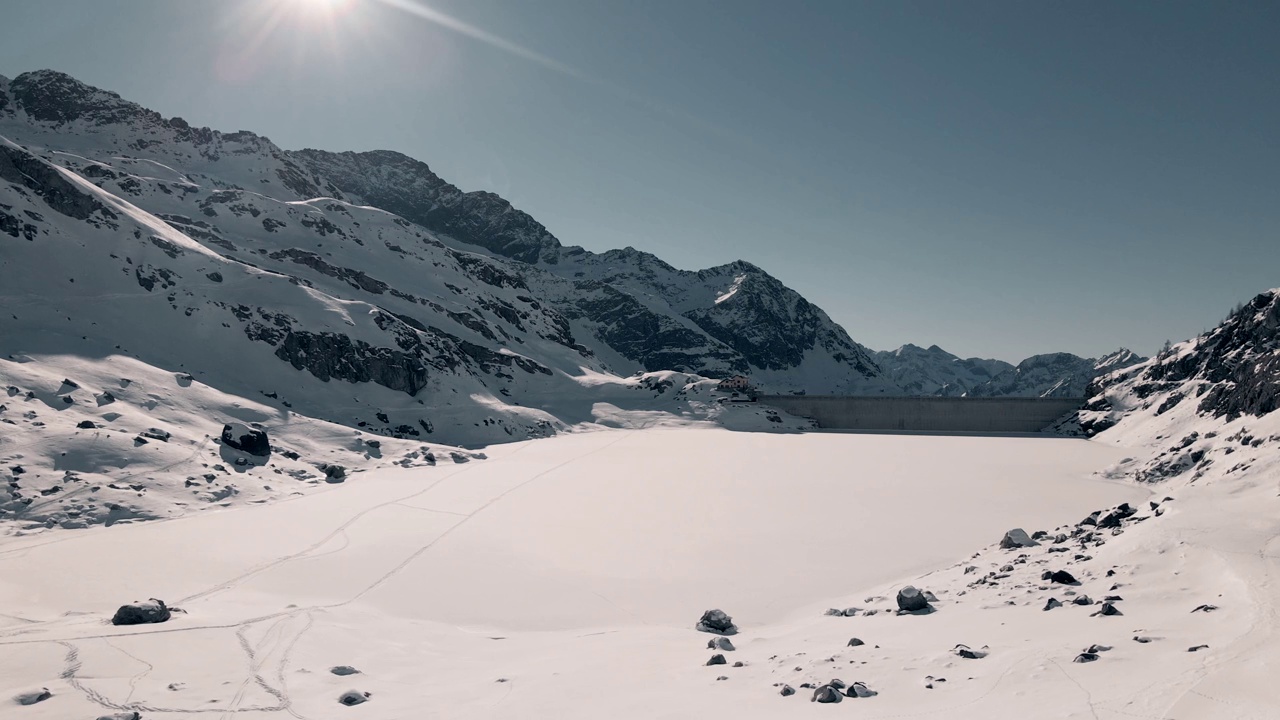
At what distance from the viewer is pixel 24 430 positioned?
135 feet

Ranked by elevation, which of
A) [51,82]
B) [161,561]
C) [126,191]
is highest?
[51,82]

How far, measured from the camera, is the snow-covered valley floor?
13172mm

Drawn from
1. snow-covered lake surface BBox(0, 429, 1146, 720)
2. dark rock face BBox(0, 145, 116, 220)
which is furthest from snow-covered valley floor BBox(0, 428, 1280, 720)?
dark rock face BBox(0, 145, 116, 220)

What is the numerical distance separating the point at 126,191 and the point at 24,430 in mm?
114598

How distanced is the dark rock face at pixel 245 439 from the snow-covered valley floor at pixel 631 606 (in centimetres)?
1184

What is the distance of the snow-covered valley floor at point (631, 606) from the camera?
13.2 metres

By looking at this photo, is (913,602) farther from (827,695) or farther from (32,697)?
(32,697)

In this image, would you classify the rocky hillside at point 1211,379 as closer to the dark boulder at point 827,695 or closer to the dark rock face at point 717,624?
the dark rock face at point 717,624

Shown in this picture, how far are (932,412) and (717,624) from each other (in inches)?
4589

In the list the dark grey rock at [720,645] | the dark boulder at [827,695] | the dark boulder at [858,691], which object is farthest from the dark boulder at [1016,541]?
the dark boulder at [827,695]

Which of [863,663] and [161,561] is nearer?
[863,663]

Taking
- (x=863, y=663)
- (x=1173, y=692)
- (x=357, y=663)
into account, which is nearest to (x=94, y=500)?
(x=357, y=663)

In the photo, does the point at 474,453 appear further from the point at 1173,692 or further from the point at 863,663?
the point at 1173,692

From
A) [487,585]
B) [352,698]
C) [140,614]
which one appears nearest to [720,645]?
[352,698]
